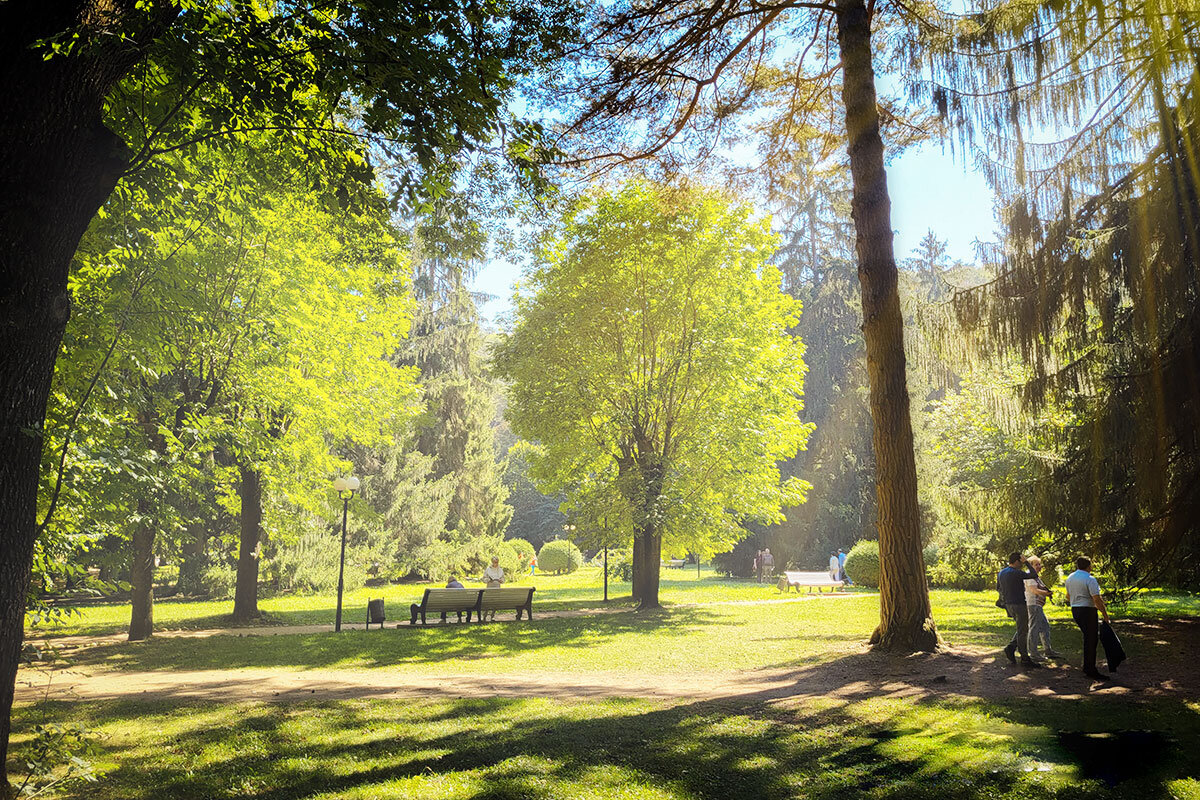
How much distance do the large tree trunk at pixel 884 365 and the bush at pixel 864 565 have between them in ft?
55.6

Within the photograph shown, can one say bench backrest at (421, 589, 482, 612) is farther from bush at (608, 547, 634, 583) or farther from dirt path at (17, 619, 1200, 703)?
bush at (608, 547, 634, 583)

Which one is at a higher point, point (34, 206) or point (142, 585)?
point (34, 206)

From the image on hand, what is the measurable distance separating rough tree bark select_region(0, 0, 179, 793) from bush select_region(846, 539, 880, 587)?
2650cm

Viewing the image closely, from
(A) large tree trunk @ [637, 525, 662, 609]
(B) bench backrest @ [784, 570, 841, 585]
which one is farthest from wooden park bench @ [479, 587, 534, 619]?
(B) bench backrest @ [784, 570, 841, 585]

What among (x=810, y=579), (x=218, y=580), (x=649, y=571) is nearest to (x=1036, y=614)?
(x=649, y=571)

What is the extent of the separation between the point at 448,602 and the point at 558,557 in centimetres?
2825

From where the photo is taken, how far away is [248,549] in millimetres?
18969

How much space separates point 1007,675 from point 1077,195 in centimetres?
720

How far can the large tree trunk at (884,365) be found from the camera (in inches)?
438

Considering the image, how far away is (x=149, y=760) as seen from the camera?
6484 mm

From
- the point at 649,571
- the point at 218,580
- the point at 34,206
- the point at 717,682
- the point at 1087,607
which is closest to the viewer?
the point at 34,206

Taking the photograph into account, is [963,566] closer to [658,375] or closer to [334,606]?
[658,375]

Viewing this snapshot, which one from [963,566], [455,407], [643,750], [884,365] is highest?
[455,407]

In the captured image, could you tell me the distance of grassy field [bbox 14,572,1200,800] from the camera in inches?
222
